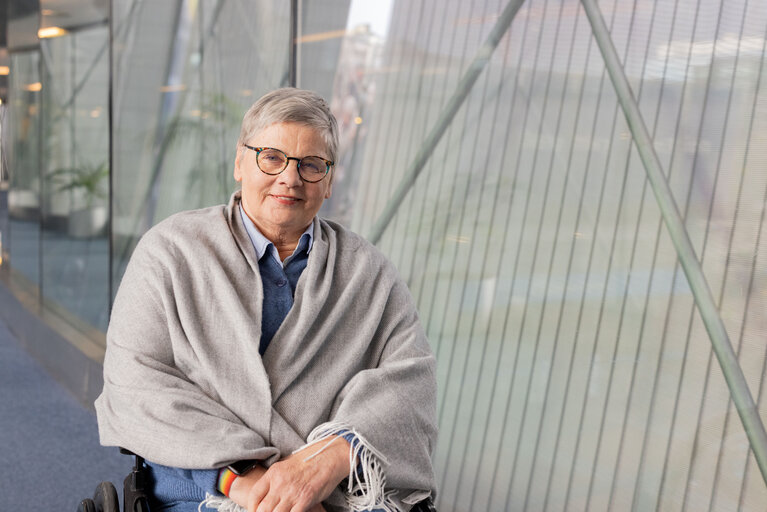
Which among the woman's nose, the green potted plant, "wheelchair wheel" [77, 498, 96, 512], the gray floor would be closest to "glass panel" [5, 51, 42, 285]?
the green potted plant

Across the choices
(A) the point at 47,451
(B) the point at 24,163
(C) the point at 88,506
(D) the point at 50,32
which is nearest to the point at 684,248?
(C) the point at 88,506

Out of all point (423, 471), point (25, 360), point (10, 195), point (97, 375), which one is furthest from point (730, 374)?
point (10, 195)

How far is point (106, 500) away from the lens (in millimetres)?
1584

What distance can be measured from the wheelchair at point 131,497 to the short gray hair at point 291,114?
0.70m

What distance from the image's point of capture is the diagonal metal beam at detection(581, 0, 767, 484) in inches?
66.7

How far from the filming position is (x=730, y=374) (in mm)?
1732

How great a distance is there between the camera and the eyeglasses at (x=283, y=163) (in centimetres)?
164

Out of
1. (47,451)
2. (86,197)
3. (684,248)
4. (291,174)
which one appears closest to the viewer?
(291,174)

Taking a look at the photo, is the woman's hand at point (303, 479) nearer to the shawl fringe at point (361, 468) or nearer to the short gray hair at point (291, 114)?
the shawl fringe at point (361, 468)

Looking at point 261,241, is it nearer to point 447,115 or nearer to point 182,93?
point 447,115

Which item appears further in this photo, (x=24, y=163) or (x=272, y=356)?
(x=24, y=163)

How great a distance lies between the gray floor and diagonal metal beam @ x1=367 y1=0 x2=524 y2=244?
1.51m

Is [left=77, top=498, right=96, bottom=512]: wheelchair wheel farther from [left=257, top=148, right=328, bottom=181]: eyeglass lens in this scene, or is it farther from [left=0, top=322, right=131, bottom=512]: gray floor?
[left=0, top=322, right=131, bottom=512]: gray floor

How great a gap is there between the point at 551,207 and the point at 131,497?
1265mm
